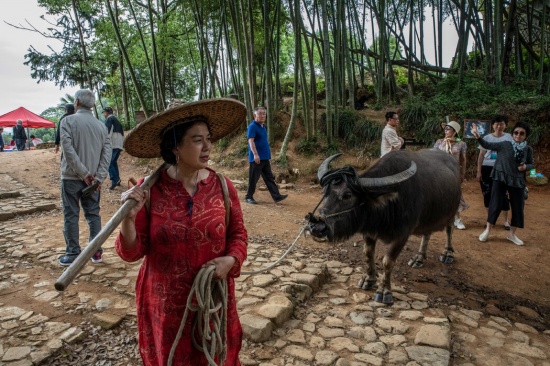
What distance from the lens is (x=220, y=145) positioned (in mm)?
10648

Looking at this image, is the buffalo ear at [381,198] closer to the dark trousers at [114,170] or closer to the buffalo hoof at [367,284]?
the buffalo hoof at [367,284]

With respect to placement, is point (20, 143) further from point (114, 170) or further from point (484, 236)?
point (484, 236)

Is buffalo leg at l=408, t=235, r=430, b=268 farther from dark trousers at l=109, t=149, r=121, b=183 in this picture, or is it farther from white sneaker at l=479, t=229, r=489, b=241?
dark trousers at l=109, t=149, r=121, b=183

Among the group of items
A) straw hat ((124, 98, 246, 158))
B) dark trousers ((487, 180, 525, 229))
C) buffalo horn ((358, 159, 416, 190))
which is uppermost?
straw hat ((124, 98, 246, 158))

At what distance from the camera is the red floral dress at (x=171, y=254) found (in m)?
1.42

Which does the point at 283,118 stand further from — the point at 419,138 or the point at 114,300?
the point at 114,300

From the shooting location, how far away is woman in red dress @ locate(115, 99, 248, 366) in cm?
142

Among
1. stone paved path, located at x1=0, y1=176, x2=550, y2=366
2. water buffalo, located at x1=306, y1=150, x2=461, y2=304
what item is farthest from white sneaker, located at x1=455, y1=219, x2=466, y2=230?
stone paved path, located at x1=0, y1=176, x2=550, y2=366

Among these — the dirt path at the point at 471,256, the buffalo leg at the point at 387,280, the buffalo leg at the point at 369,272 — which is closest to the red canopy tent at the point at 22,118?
the dirt path at the point at 471,256

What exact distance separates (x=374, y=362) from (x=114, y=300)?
215 cm

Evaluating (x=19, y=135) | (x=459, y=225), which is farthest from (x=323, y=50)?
(x=19, y=135)

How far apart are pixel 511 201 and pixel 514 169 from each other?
47 cm

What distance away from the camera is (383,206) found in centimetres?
318

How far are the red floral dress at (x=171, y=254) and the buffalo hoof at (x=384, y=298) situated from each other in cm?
215
